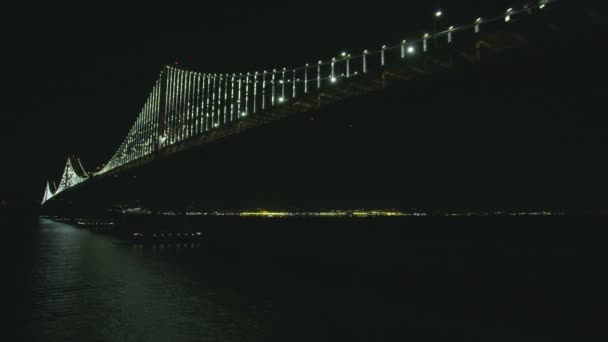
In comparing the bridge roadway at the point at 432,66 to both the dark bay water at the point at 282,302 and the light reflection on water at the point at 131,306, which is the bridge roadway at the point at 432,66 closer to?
the dark bay water at the point at 282,302

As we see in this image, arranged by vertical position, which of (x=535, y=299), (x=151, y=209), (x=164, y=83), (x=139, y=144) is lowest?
(x=535, y=299)

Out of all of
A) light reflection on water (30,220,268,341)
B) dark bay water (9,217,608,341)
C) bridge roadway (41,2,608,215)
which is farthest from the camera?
bridge roadway (41,2,608,215)

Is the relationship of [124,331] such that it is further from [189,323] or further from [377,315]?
[377,315]

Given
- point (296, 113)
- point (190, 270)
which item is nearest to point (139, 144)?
point (296, 113)

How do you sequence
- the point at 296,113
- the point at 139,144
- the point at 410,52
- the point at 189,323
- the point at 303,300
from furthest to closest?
the point at 139,144, the point at 296,113, the point at 410,52, the point at 303,300, the point at 189,323

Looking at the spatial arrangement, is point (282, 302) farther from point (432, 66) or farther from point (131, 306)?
point (432, 66)

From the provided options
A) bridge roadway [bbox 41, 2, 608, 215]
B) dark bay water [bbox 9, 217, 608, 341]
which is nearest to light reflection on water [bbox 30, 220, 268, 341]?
dark bay water [bbox 9, 217, 608, 341]

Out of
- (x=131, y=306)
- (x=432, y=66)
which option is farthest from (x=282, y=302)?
(x=432, y=66)

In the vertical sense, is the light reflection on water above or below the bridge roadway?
below

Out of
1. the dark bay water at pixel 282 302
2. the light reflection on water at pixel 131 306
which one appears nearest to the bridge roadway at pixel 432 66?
the dark bay water at pixel 282 302

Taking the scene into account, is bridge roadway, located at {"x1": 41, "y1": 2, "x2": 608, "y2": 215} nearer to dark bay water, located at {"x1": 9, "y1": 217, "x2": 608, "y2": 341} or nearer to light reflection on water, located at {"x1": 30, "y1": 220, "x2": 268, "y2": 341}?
dark bay water, located at {"x1": 9, "y1": 217, "x2": 608, "y2": 341}

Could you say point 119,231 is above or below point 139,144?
below
